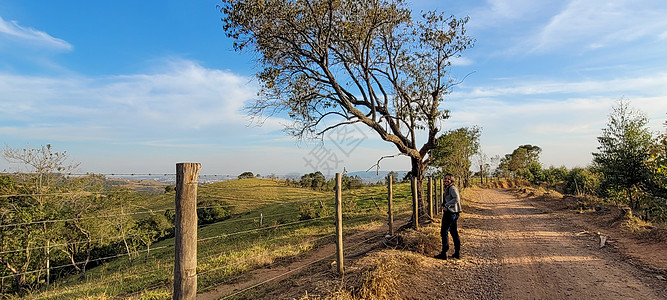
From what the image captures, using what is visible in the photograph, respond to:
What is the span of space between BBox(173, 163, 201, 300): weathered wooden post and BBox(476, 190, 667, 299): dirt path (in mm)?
5196

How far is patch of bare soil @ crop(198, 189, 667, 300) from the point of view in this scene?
5504 millimetres

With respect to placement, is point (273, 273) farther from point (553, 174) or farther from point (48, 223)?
point (553, 174)

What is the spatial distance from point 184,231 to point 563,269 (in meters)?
7.60

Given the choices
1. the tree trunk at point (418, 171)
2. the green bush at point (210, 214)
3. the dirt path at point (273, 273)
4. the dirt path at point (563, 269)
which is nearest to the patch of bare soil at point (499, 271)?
the dirt path at point (563, 269)

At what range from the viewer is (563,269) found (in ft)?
22.5

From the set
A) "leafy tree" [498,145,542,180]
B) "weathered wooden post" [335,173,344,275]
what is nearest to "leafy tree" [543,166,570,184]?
"leafy tree" [498,145,542,180]

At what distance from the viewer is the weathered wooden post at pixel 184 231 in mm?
3611

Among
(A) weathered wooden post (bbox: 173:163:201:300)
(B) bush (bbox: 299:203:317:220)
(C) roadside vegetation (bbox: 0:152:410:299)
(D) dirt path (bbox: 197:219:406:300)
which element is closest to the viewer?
(A) weathered wooden post (bbox: 173:163:201:300)

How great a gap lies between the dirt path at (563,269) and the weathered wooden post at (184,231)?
5196 mm

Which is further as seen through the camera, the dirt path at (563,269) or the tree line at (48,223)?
the tree line at (48,223)

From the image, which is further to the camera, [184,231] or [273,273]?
[273,273]

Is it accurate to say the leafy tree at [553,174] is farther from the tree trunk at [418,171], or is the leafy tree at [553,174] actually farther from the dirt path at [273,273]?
the dirt path at [273,273]

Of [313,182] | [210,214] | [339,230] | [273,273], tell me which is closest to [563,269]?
[339,230]

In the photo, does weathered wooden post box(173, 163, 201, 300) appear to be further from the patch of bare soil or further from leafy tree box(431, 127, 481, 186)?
leafy tree box(431, 127, 481, 186)
